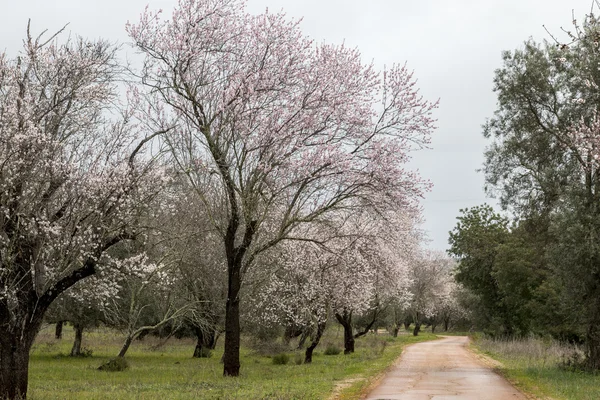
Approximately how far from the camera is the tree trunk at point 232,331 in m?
22.6

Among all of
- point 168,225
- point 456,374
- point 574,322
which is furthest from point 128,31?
point 574,322

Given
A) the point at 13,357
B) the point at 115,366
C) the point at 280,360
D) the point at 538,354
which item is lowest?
the point at 115,366

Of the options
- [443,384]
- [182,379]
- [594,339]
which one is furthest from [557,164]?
[182,379]

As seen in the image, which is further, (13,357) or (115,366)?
(115,366)

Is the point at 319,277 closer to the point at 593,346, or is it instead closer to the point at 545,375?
the point at 545,375

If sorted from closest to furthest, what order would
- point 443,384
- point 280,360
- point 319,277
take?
point 443,384 < point 319,277 < point 280,360

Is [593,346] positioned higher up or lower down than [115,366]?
higher up

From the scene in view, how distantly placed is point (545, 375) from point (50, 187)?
1710cm

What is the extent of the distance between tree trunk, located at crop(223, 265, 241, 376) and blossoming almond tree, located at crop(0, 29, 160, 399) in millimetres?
6294

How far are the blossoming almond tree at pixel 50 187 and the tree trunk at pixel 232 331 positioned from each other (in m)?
6.29

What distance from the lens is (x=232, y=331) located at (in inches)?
900

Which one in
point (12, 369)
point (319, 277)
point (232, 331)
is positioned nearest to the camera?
point (12, 369)

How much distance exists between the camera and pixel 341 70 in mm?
22078

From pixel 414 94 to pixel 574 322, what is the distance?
11.1 meters
